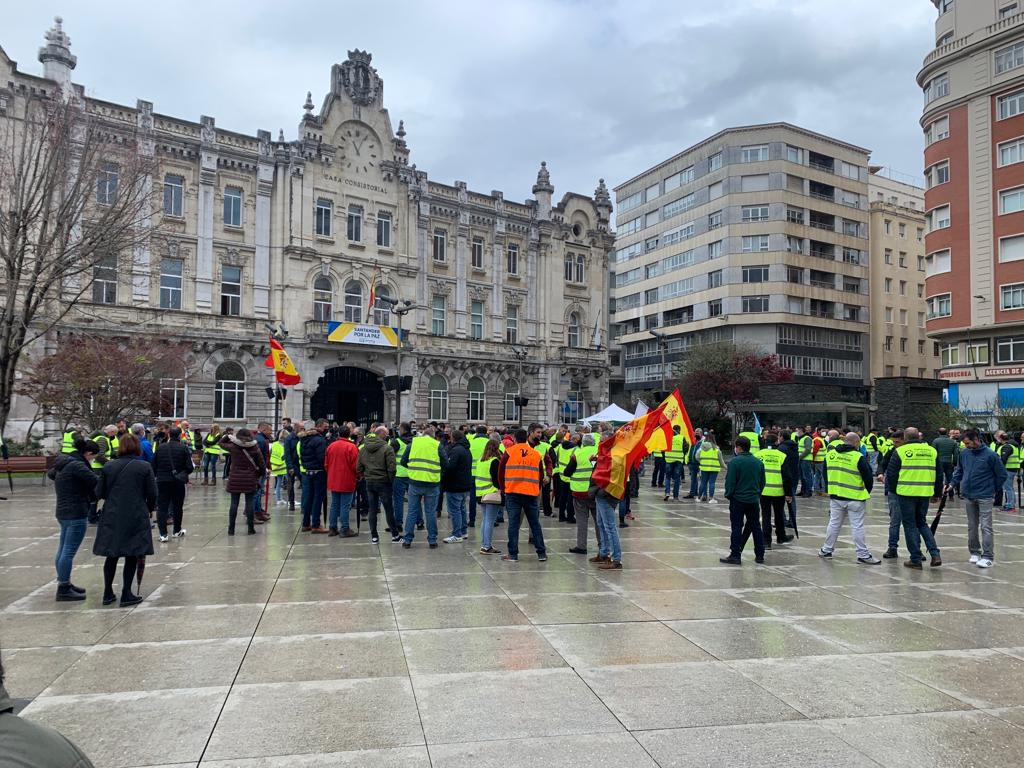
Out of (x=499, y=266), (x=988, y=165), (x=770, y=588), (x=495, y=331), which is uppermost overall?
(x=988, y=165)

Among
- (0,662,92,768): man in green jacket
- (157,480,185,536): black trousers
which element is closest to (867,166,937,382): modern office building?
(157,480,185,536): black trousers

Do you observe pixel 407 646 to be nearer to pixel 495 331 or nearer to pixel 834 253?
pixel 495 331

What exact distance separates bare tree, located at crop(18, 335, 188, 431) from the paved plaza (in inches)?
608

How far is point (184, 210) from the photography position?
35.6 m

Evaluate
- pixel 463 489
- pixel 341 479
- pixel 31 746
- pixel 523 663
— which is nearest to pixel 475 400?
pixel 341 479

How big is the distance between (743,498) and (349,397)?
32.6 m

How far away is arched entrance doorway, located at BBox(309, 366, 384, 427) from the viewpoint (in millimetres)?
39062

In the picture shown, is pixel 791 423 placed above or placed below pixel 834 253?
below

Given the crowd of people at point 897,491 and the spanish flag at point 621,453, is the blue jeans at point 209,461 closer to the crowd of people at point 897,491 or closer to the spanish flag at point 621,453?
the spanish flag at point 621,453

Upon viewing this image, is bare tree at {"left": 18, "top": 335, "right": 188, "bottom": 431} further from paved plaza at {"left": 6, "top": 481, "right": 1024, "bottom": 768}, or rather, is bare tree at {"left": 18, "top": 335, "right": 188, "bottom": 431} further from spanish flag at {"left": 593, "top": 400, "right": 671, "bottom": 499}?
spanish flag at {"left": 593, "top": 400, "right": 671, "bottom": 499}

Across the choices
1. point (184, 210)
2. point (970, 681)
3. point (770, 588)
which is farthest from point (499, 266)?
point (970, 681)

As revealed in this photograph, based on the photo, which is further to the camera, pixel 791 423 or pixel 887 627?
pixel 791 423

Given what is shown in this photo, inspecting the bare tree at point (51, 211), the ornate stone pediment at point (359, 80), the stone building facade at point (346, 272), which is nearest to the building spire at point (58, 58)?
the stone building facade at point (346, 272)

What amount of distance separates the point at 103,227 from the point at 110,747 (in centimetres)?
2167
